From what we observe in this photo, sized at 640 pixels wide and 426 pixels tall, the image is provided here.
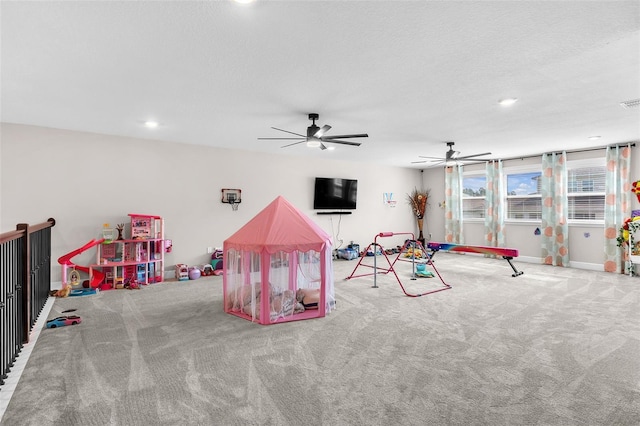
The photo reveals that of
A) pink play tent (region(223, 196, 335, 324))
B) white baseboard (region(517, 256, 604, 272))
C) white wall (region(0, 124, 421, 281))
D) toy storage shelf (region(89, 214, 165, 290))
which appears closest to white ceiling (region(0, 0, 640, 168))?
white wall (region(0, 124, 421, 281))

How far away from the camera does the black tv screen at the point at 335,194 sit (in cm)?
753

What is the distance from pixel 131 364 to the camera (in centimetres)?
254

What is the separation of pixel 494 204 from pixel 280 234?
636 centimetres

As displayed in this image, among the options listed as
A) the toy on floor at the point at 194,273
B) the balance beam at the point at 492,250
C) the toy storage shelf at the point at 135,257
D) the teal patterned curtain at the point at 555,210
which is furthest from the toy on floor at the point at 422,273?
the toy storage shelf at the point at 135,257

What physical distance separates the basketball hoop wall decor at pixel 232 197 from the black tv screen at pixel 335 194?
1856 mm

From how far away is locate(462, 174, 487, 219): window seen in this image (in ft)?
27.8

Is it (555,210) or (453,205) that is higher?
(453,205)

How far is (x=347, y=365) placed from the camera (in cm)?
253

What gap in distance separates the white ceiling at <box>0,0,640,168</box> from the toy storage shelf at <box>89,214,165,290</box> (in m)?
1.69

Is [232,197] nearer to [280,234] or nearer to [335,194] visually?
[335,194]

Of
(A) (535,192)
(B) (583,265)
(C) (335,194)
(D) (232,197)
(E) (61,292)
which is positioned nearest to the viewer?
(E) (61,292)

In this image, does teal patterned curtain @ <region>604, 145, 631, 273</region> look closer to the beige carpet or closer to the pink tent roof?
the beige carpet

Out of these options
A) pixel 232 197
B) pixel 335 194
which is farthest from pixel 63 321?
pixel 335 194

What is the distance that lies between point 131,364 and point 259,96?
281 centimetres
